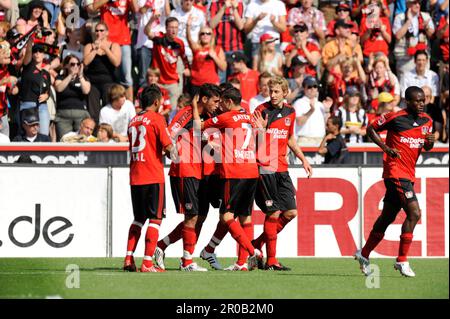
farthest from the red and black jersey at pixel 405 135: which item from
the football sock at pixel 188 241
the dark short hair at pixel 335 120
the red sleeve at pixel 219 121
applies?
the dark short hair at pixel 335 120

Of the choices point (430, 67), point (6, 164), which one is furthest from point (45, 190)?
point (430, 67)

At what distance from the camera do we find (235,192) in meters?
13.6

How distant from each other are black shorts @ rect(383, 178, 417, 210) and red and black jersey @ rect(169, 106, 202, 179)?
2.52 m

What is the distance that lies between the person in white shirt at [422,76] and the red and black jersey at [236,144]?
8887 mm

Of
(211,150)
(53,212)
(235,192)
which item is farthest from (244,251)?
(53,212)

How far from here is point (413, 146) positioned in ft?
44.3

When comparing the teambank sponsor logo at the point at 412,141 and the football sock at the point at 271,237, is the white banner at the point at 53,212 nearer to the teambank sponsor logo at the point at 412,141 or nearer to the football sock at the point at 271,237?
the football sock at the point at 271,237

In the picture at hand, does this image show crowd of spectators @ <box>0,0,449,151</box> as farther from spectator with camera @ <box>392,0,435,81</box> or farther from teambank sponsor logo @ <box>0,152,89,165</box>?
teambank sponsor logo @ <box>0,152,89,165</box>

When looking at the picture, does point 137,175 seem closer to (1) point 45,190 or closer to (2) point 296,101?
(1) point 45,190

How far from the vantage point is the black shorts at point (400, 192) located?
13219mm

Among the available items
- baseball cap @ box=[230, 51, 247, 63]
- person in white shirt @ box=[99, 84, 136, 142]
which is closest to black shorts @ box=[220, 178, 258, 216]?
person in white shirt @ box=[99, 84, 136, 142]

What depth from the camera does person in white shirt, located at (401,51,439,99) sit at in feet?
71.1

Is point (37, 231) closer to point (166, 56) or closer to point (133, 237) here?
point (133, 237)

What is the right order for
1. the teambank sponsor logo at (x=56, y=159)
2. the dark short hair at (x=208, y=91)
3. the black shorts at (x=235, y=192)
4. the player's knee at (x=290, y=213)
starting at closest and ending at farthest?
the black shorts at (x=235, y=192) < the dark short hair at (x=208, y=91) < the player's knee at (x=290, y=213) < the teambank sponsor logo at (x=56, y=159)
